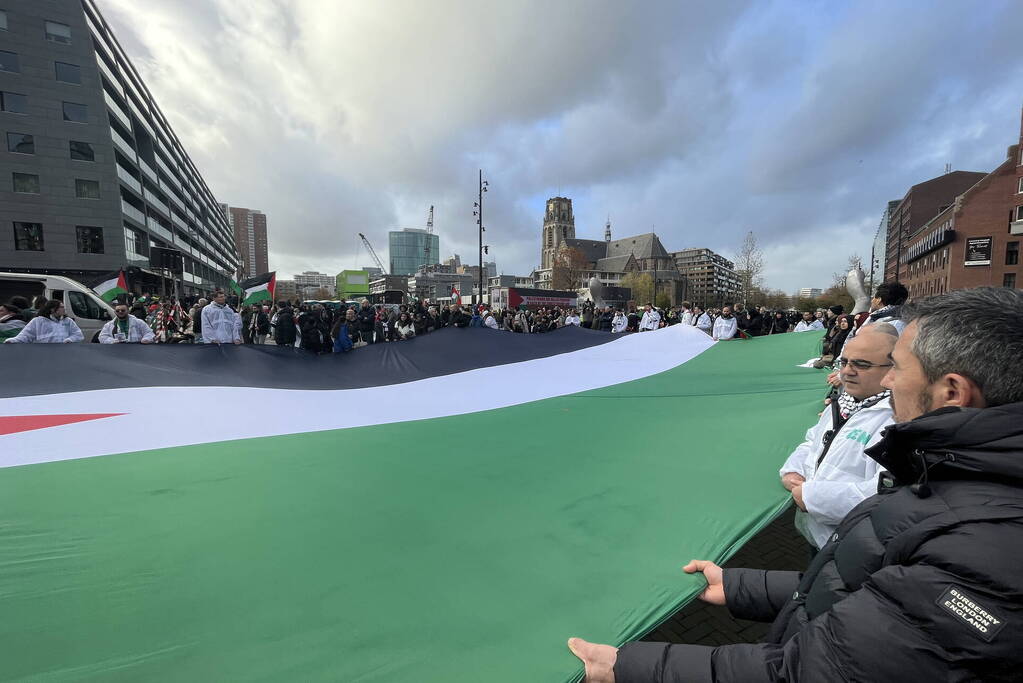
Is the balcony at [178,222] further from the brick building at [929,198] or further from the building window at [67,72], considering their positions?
the brick building at [929,198]

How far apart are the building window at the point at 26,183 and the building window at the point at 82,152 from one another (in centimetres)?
291

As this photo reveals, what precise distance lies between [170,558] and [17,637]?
0.45 meters

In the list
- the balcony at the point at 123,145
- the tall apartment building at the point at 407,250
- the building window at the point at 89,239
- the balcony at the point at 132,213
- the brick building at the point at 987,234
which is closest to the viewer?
the building window at the point at 89,239

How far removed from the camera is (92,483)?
2.48 metres

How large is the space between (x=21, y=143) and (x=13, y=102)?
9.14 ft

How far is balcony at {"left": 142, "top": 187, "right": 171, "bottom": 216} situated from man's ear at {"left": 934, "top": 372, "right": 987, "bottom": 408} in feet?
182

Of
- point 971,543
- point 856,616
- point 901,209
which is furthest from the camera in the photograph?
point 901,209

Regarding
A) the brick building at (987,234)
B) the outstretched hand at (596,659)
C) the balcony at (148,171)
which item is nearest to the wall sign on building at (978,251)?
the brick building at (987,234)

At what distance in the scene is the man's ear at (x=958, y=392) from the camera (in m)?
1.04

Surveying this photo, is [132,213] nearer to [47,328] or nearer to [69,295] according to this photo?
[69,295]

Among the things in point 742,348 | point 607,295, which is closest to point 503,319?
point 742,348

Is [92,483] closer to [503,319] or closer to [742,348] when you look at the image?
[742,348]

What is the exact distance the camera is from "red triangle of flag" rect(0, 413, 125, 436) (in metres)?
3.65

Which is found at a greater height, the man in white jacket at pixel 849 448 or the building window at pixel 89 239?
the building window at pixel 89 239
